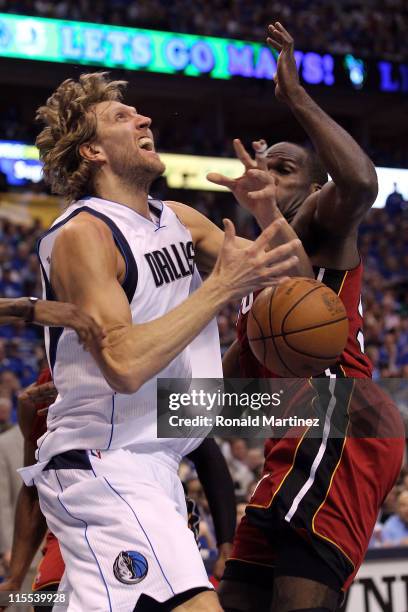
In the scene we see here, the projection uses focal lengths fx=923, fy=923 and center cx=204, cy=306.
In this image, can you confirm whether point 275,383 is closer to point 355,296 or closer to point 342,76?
point 355,296

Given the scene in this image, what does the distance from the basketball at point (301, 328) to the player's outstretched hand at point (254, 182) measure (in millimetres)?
265

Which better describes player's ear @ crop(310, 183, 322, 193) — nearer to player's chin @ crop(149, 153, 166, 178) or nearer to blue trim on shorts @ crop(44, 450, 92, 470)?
player's chin @ crop(149, 153, 166, 178)

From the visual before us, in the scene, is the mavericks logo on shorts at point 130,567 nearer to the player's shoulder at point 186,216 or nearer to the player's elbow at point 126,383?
the player's elbow at point 126,383

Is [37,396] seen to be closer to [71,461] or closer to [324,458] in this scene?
[71,461]

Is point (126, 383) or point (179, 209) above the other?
point (179, 209)

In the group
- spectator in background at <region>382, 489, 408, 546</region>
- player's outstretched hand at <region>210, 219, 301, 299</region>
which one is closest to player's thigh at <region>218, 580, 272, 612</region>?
player's outstretched hand at <region>210, 219, 301, 299</region>

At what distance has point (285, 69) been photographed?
297 centimetres

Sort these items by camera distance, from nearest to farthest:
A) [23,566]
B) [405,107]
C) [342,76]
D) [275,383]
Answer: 1. [275,383]
2. [23,566]
3. [342,76]
4. [405,107]

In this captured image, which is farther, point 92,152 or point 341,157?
point 92,152

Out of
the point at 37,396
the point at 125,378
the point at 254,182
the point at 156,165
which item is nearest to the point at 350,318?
the point at 254,182

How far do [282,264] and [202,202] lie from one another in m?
16.0

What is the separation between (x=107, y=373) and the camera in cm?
240

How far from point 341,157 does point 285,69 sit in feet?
1.19

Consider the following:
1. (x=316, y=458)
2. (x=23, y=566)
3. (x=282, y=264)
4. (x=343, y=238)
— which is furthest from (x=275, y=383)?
(x=23, y=566)
